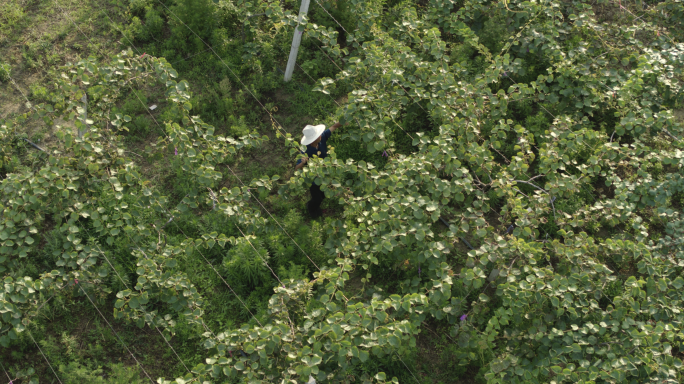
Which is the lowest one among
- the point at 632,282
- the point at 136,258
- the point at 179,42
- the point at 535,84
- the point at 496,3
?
the point at 136,258

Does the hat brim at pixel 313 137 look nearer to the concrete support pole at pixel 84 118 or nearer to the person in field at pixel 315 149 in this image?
the person in field at pixel 315 149

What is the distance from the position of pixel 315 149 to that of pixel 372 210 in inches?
37.6

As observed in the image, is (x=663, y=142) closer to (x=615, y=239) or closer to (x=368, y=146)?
(x=615, y=239)

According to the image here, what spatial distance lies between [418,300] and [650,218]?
141 inches

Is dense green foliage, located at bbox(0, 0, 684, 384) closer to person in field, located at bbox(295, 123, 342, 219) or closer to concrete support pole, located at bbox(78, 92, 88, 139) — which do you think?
concrete support pole, located at bbox(78, 92, 88, 139)

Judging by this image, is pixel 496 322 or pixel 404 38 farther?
pixel 404 38

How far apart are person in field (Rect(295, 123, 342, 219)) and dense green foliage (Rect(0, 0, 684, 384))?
0.25 metres

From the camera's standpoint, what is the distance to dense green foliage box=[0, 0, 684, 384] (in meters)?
5.19

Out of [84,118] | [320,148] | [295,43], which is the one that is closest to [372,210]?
[320,148]

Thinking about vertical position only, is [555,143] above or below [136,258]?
above

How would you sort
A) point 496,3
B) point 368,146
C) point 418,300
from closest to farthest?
point 418,300 → point 368,146 → point 496,3

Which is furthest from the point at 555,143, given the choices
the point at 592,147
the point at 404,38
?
the point at 404,38

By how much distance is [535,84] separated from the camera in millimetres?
7008

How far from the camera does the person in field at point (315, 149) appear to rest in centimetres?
608
